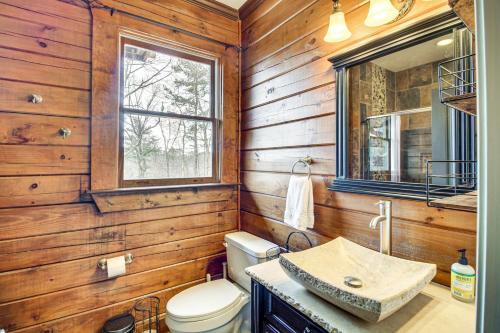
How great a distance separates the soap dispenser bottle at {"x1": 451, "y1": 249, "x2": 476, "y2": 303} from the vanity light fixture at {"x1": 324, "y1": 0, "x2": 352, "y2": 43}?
3.55 feet

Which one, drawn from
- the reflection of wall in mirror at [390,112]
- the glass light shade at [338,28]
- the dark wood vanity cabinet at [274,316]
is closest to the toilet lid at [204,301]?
the dark wood vanity cabinet at [274,316]

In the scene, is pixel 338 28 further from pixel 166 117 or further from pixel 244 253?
pixel 244 253

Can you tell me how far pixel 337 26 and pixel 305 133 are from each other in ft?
1.99

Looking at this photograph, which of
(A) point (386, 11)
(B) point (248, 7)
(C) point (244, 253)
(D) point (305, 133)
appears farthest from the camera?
(B) point (248, 7)

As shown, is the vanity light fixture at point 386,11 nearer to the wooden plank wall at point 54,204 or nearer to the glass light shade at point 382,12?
the glass light shade at point 382,12

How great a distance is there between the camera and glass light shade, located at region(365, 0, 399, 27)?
1.10 meters

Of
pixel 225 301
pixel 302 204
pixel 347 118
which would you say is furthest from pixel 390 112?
pixel 225 301

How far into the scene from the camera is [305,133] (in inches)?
63.5

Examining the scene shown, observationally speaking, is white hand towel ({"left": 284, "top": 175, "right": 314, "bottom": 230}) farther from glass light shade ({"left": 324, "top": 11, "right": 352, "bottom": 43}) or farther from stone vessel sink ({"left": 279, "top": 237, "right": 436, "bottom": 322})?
glass light shade ({"left": 324, "top": 11, "right": 352, "bottom": 43})

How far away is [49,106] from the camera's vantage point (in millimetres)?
1510

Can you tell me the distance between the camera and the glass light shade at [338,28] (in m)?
1.25

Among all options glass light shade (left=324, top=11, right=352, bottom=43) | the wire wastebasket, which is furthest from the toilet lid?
glass light shade (left=324, top=11, right=352, bottom=43)

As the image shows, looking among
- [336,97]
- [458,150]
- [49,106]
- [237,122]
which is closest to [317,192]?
[336,97]

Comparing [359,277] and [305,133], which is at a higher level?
[305,133]
